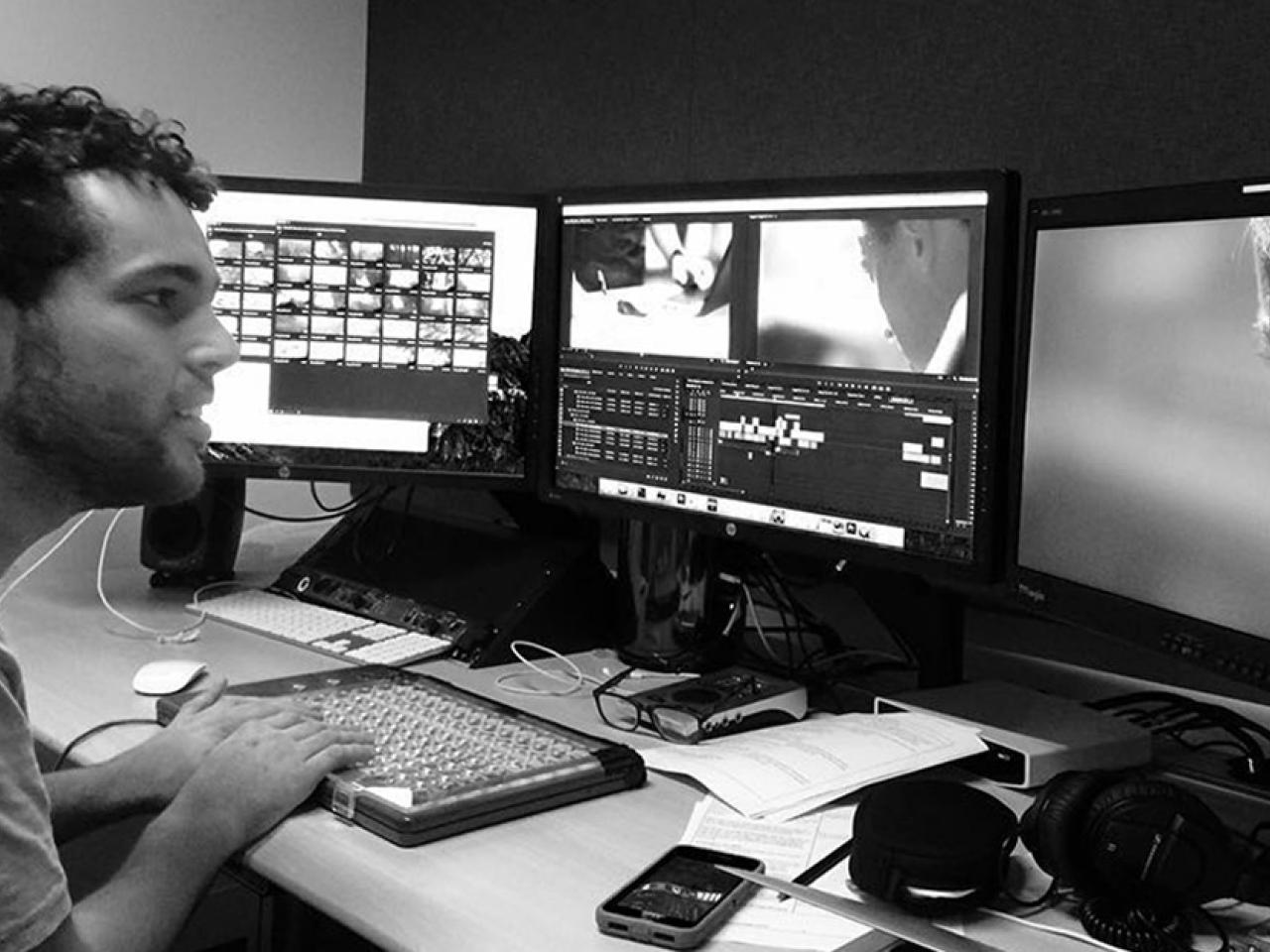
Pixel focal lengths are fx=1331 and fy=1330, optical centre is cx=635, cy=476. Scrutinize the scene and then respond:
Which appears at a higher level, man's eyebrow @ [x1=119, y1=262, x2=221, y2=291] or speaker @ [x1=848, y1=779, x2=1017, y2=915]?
man's eyebrow @ [x1=119, y1=262, x2=221, y2=291]

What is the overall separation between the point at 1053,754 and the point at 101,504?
0.81 meters

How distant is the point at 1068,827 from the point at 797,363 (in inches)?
22.7

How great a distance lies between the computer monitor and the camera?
1218 mm

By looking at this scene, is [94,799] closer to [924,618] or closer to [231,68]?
[924,618]

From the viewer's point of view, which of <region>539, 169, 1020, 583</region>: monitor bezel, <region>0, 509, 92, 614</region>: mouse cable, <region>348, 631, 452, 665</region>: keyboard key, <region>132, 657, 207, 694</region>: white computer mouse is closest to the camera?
<region>539, 169, 1020, 583</region>: monitor bezel

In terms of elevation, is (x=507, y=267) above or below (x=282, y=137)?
below

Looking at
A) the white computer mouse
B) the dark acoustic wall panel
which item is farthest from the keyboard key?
the dark acoustic wall panel

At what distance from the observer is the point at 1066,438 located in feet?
3.74

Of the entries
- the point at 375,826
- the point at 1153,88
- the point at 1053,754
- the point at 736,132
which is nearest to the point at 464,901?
the point at 375,826

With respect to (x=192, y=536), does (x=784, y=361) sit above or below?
above

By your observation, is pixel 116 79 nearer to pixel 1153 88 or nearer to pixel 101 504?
pixel 101 504

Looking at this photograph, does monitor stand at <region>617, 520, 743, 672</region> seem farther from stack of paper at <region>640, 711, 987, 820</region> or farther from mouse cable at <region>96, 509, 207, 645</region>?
mouse cable at <region>96, 509, 207, 645</region>

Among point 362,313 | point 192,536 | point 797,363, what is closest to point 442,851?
point 797,363

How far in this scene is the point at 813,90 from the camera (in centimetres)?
168
